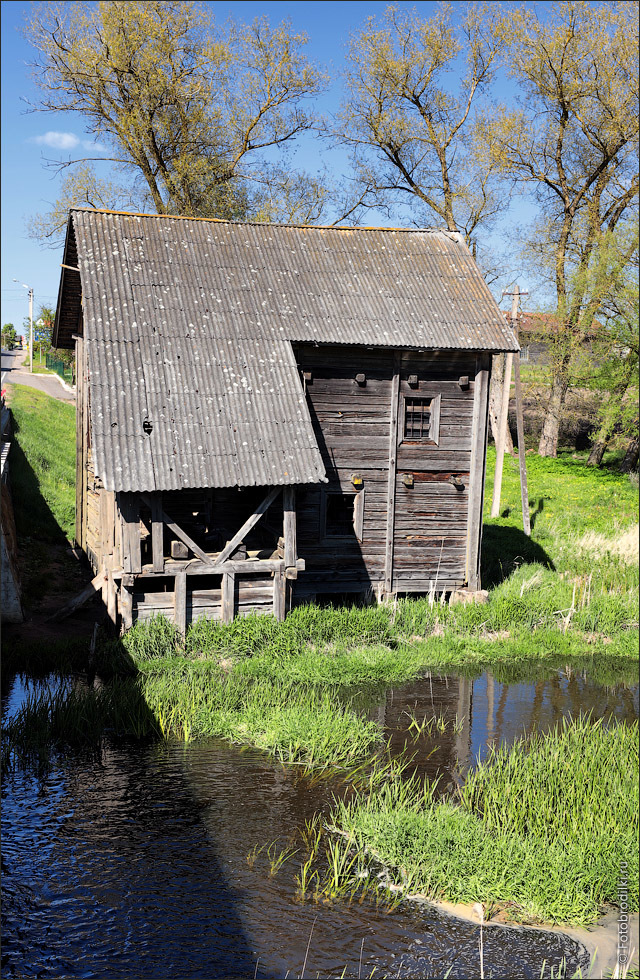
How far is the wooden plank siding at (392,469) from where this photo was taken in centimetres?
1531

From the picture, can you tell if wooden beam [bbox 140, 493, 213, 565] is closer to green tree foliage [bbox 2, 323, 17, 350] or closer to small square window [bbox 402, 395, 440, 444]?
small square window [bbox 402, 395, 440, 444]

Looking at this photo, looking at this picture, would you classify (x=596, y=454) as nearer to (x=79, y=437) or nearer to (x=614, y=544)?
(x=614, y=544)

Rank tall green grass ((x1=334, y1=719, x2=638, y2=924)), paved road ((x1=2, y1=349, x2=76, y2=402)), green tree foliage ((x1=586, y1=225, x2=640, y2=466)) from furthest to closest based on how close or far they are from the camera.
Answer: paved road ((x1=2, y1=349, x2=76, y2=402)) → green tree foliage ((x1=586, y1=225, x2=640, y2=466)) → tall green grass ((x1=334, y1=719, x2=638, y2=924))

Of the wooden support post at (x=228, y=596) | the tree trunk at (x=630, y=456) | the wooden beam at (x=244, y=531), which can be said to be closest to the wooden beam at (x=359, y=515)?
the wooden beam at (x=244, y=531)

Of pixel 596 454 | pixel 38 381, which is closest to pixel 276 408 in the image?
pixel 596 454

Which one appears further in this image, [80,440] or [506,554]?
[506,554]

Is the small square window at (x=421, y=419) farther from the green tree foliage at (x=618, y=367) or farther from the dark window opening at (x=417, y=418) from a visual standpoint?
the green tree foliage at (x=618, y=367)

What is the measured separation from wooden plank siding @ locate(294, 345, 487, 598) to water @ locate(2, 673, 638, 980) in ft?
18.8

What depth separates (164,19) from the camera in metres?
24.9

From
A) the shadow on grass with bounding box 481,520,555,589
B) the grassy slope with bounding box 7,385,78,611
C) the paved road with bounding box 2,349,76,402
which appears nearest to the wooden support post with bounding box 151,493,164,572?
the grassy slope with bounding box 7,385,78,611

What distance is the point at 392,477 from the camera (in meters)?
15.7

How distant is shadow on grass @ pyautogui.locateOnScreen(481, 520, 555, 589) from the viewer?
58.2ft

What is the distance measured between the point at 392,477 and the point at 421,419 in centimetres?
131

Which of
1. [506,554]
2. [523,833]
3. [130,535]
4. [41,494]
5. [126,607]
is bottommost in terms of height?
[523,833]
